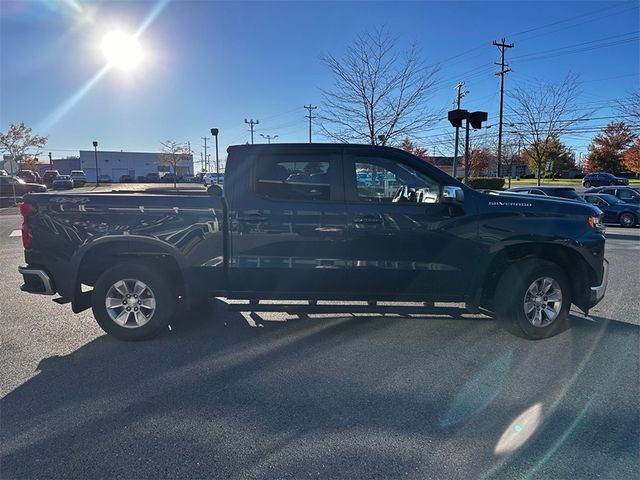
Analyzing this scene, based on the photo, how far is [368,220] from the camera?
4.46 metres

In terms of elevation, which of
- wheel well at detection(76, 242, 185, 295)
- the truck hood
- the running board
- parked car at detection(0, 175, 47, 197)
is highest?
parked car at detection(0, 175, 47, 197)

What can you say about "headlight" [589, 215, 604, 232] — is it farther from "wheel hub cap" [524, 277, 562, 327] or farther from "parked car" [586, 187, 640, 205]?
"parked car" [586, 187, 640, 205]

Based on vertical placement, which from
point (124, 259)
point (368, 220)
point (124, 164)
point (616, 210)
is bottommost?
point (124, 259)

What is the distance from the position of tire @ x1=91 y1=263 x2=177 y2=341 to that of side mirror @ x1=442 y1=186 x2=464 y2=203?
9.81 ft

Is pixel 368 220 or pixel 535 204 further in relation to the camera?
pixel 535 204

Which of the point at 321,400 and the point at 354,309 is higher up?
the point at 354,309

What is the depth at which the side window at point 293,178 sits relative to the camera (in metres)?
4.59

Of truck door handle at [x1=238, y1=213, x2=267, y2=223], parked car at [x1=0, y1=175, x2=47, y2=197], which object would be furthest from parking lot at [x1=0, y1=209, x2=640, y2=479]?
parked car at [x1=0, y1=175, x2=47, y2=197]

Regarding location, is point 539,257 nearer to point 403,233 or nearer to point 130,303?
point 403,233

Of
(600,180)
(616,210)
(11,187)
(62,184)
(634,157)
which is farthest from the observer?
(634,157)

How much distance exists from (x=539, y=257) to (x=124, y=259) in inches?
173

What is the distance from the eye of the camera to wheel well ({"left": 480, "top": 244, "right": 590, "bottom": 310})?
→ 4680 mm

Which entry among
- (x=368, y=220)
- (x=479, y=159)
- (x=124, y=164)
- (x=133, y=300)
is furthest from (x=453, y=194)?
(x=124, y=164)

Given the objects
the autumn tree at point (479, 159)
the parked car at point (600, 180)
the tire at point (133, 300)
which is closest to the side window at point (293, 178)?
the tire at point (133, 300)
